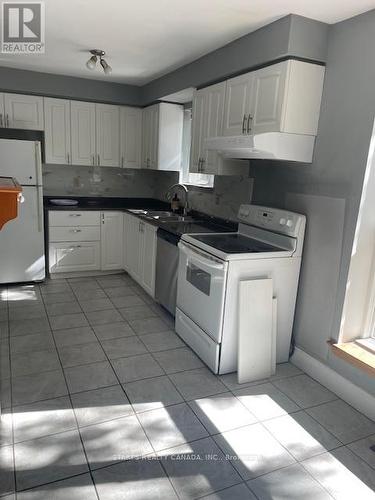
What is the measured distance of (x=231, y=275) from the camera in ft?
7.88

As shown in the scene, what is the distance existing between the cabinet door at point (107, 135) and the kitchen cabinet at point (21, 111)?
2.23ft

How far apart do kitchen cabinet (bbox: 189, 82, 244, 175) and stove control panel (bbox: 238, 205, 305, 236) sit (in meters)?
0.41

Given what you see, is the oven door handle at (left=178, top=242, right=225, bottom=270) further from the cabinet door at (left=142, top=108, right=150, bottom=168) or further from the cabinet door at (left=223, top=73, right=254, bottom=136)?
the cabinet door at (left=142, top=108, right=150, bottom=168)

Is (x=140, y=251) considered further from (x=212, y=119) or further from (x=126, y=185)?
(x=212, y=119)

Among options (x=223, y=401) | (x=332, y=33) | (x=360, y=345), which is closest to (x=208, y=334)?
(x=223, y=401)

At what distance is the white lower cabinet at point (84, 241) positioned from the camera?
427 centimetres

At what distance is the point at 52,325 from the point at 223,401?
5.53ft

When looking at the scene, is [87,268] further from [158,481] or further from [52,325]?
[158,481]

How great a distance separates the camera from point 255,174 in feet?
10.2

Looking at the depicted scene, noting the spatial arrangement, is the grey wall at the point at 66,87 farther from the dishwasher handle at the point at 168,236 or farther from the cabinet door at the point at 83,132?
the dishwasher handle at the point at 168,236

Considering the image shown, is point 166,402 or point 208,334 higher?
point 208,334

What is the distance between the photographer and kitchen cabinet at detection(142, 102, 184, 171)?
4.32 m

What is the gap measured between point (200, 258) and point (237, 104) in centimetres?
122
